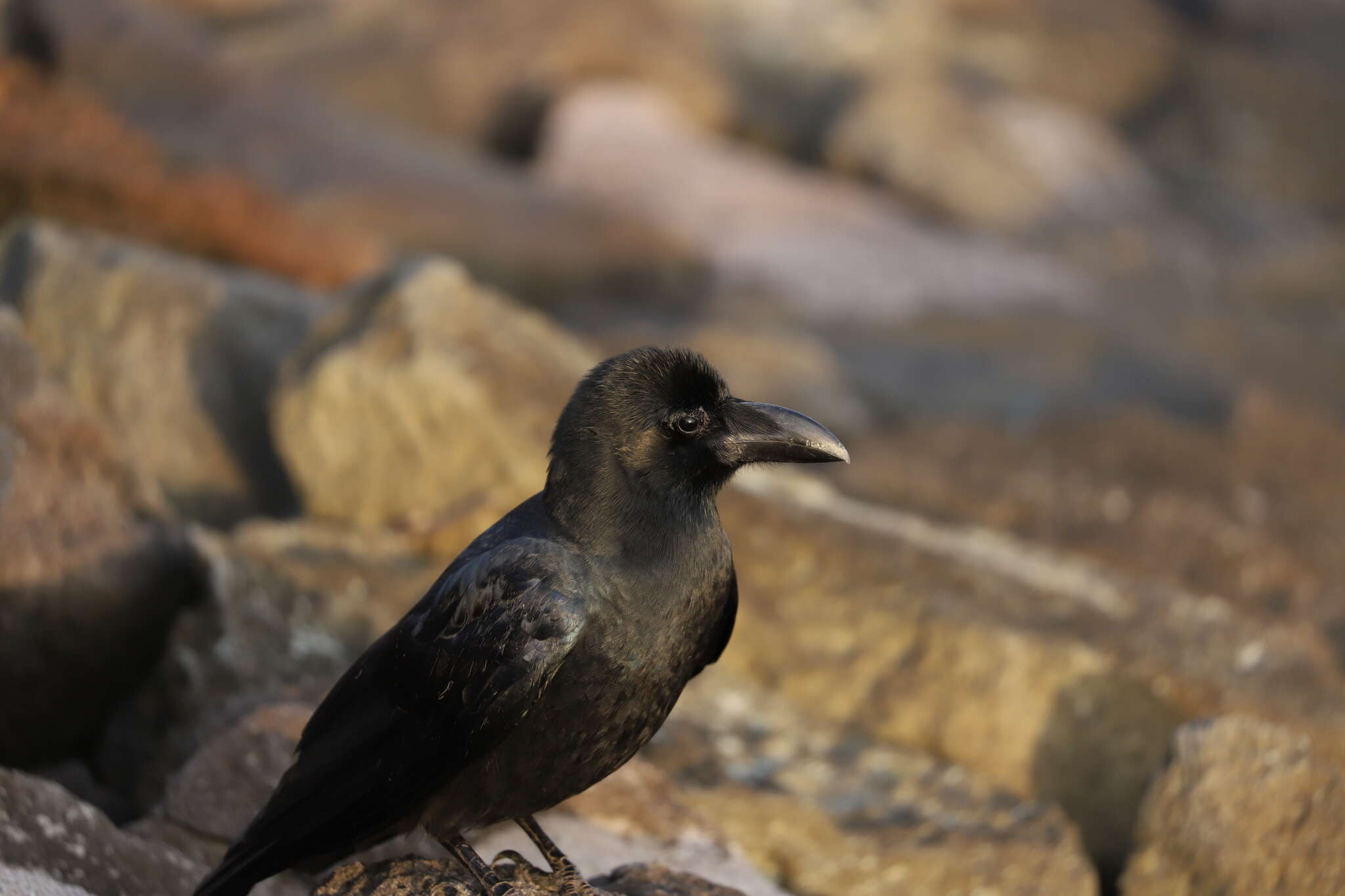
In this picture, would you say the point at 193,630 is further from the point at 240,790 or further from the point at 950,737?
the point at 950,737

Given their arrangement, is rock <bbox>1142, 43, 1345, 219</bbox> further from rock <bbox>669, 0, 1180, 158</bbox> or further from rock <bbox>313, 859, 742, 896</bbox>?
rock <bbox>313, 859, 742, 896</bbox>

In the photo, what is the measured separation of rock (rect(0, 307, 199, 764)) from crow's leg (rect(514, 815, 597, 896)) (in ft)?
6.07

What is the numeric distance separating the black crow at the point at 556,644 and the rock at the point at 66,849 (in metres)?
0.27

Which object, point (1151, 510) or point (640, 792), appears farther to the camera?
point (1151, 510)

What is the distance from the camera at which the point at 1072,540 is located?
7684 millimetres

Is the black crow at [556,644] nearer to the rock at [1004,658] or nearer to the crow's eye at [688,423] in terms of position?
the crow's eye at [688,423]

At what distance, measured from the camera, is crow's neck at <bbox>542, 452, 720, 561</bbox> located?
3029 mm

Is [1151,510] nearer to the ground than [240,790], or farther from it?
nearer to the ground

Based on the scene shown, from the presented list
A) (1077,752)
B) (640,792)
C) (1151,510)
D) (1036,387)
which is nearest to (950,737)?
(1077,752)

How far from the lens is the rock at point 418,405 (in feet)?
18.1

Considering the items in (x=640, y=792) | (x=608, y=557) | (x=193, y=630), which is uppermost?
(x=608, y=557)

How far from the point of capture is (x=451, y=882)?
3.05m

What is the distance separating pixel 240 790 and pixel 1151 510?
5974 millimetres

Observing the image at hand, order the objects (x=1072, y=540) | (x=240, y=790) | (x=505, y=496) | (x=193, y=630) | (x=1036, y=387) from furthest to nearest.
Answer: (x=1036, y=387)
(x=1072, y=540)
(x=505, y=496)
(x=193, y=630)
(x=240, y=790)
